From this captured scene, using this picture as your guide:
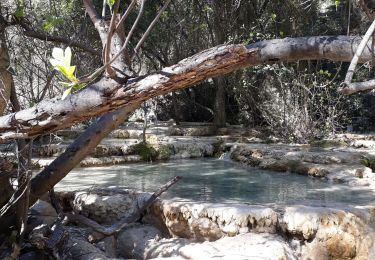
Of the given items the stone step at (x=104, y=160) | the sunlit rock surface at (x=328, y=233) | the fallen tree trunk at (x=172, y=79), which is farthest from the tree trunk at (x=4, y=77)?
the stone step at (x=104, y=160)

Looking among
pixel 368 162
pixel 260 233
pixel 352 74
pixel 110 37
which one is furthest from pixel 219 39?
pixel 352 74

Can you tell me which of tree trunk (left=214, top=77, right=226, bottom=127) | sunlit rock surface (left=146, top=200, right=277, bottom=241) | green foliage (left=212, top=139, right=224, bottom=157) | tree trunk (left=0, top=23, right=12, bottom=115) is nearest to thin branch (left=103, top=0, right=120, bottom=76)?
tree trunk (left=0, top=23, right=12, bottom=115)

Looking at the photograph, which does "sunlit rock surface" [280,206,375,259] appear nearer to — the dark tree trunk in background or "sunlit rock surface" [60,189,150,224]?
"sunlit rock surface" [60,189,150,224]

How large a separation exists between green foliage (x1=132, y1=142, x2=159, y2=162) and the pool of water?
0.55 m

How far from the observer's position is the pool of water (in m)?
6.27

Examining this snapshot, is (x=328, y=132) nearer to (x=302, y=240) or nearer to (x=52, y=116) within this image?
(x=302, y=240)

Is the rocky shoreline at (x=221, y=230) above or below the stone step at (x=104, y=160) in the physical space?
below

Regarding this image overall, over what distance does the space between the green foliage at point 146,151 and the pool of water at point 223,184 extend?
545 millimetres

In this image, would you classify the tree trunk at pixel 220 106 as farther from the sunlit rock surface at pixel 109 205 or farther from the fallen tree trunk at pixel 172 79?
the fallen tree trunk at pixel 172 79

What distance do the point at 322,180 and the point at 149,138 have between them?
18.7ft

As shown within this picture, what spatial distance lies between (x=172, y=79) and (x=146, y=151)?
8569 millimetres

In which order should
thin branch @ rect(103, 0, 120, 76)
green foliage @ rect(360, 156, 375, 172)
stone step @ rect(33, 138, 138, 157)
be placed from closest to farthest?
thin branch @ rect(103, 0, 120, 76)
green foliage @ rect(360, 156, 375, 172)
stone step @ rect(33, 138, 138, 157)

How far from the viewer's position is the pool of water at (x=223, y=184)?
20.6 feet

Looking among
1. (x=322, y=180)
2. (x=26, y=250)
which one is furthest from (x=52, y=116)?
(x=322, y=180)
